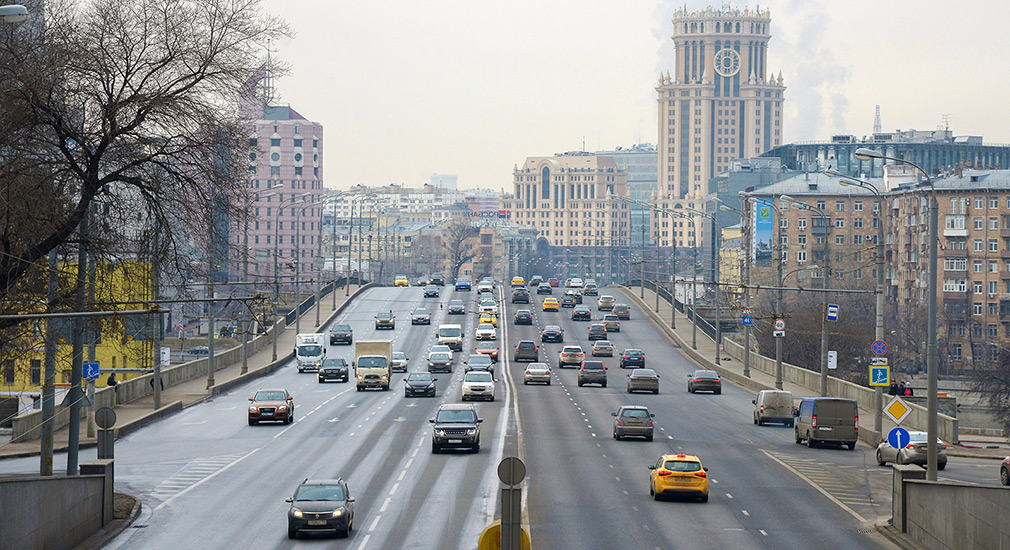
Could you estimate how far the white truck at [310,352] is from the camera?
74938 mm

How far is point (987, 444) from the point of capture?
190 ft

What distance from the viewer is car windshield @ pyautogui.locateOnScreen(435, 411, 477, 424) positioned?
4178cm

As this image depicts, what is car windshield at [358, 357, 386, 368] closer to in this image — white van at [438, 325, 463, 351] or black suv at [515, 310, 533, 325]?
white van at [438, 325, 463, 351]

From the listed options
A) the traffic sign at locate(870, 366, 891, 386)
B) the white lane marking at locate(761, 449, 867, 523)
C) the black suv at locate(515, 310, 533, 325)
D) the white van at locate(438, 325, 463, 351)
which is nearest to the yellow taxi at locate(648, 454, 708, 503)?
the white lane marking at locate(761, 449, 867, 523)

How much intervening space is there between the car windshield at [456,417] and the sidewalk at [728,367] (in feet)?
47.1

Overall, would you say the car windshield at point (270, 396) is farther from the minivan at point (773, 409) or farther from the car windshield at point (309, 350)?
the car windshield at point (309, 350)

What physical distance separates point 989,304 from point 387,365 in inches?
3430

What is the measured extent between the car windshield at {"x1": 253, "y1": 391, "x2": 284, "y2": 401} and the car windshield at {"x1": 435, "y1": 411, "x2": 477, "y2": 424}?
34.7 feet

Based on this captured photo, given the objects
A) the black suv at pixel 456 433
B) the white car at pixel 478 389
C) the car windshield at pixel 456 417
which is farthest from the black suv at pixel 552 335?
the black suv at pixel 456 433

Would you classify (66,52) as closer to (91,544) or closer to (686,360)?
(91,544)

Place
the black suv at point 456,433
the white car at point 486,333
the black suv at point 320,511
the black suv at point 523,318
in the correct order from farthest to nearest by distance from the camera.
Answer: the black suv at point 523,318
the white car at point 486,333
the black suv at point 456,433
the black suv at point 320,511

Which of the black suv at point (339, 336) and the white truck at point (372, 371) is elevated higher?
the black suv at point (339, 336)

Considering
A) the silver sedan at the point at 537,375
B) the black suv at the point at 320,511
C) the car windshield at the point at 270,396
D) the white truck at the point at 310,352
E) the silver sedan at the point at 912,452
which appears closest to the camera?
the black suv at the point at 320,511

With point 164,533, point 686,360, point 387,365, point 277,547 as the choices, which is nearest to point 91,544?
point 164,533
